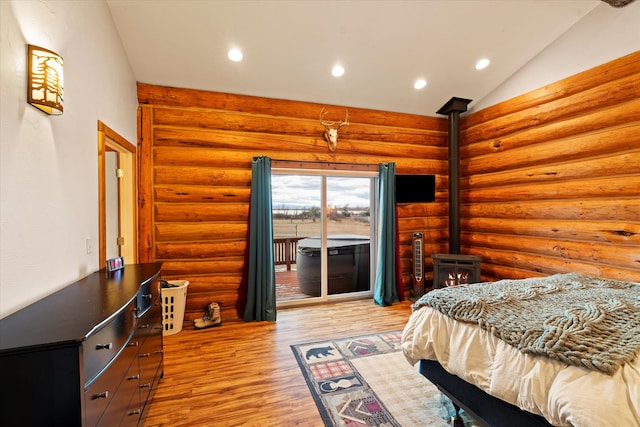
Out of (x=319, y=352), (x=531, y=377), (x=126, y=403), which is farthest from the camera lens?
(x=319, y=352)

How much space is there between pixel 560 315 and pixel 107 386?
2349 millimetres

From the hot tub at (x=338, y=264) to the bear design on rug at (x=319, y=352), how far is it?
1.55m

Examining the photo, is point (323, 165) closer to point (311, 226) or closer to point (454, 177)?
point (311, 226)

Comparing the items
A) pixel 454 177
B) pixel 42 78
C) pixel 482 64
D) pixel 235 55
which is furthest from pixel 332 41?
pixel 454 177

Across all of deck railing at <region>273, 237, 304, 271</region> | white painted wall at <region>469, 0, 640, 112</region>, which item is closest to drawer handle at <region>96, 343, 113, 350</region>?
deck railing at <region>273, 237, 304, 271</region>

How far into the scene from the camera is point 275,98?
3994 mm

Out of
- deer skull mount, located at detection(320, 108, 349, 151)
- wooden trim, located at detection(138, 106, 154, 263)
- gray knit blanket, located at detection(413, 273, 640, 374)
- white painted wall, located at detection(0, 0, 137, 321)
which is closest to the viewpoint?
gray knit blanket, located at detection(413, 273, 640, 374)

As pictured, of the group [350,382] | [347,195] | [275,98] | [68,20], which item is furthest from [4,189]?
[347,195]

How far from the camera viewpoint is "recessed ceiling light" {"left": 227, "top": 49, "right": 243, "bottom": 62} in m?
3.21

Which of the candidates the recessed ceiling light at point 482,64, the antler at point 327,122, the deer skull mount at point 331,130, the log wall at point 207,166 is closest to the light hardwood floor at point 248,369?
the log wall at point 207,166

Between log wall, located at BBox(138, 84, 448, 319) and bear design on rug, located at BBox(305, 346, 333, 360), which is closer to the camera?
bear design on rug, located at BBox(305, 346, 333, 360)

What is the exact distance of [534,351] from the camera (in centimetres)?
138

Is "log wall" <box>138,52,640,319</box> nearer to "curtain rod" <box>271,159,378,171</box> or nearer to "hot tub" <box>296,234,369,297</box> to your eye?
"curtain rod" <box>271,159,378,171</box>

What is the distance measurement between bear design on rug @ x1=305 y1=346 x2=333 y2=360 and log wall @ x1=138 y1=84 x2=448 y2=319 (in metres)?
1.41
